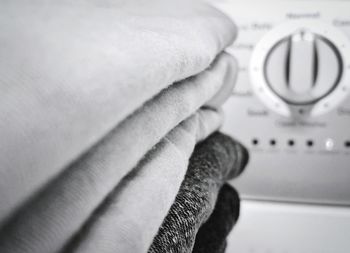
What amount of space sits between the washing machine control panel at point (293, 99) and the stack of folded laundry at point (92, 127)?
0.26m

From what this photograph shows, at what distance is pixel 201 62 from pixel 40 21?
121 mm

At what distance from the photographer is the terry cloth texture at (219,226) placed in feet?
1.14

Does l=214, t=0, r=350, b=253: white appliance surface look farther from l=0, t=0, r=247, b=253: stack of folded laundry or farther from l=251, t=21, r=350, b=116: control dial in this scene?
l=0, t=0, r=247, b=253: stack of folded laundry

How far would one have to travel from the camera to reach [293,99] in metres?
0.50

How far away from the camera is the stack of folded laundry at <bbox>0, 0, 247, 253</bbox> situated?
0.12m

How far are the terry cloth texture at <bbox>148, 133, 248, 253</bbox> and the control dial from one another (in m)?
0.11

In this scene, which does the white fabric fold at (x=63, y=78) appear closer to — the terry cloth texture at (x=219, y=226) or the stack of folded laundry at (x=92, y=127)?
the stack of folded laundry at (x=92, y=127)

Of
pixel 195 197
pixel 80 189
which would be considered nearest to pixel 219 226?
pixel 195 197

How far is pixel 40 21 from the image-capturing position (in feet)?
0.50

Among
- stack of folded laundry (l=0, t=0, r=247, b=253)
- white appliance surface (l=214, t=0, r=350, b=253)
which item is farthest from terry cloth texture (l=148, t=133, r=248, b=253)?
white appliance surface (l=214, t=0, r=350, b=253)

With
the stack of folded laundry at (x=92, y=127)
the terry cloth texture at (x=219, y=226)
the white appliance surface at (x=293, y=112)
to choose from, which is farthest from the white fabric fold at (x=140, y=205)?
the white appliance surface at (x=293, y=112)

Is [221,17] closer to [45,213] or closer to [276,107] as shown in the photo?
[276,107]

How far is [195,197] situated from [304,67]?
0.91 ft

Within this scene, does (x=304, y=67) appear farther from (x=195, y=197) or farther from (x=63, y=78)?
(x=63, y=78)
